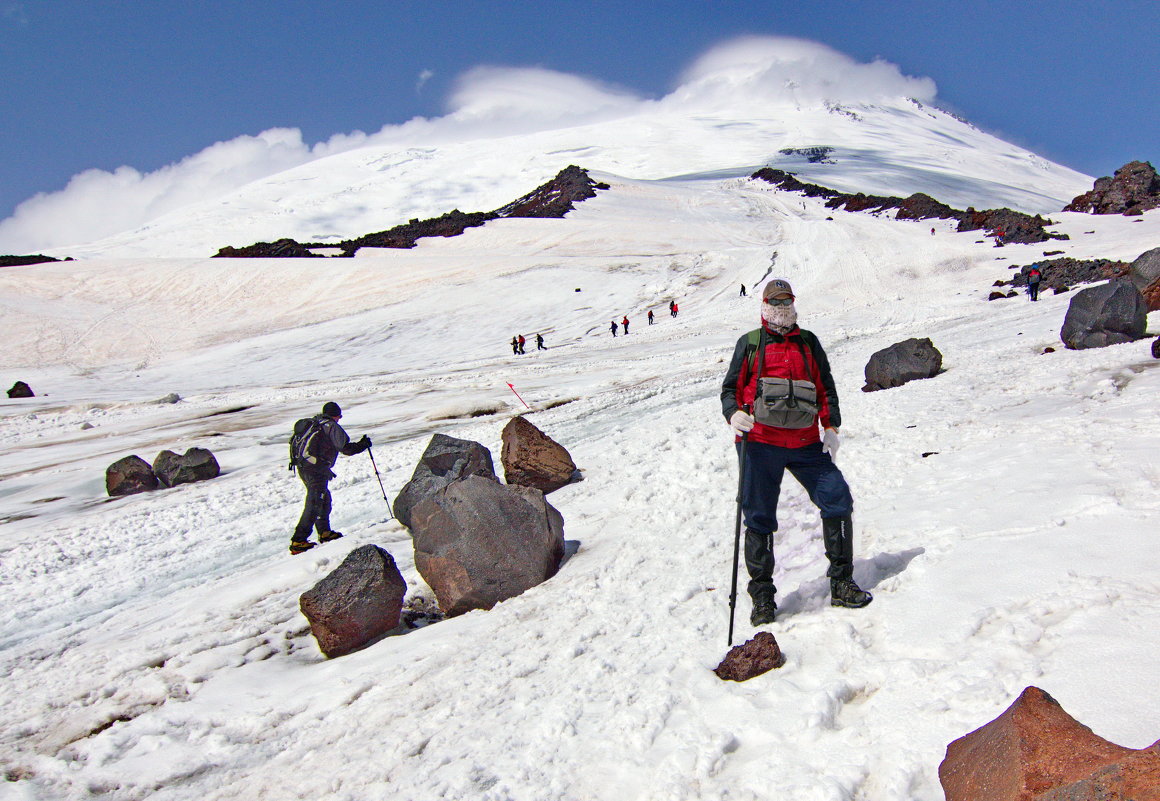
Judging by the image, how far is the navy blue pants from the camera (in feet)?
13.9

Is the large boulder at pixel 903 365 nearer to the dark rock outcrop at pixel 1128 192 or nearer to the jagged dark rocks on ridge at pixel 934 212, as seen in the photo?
the jagged dark rocks on ridge at pixel 934 212

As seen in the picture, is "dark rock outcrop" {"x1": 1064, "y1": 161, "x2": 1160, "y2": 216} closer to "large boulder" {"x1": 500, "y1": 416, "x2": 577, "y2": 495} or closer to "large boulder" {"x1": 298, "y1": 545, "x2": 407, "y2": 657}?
"large boulder" {"x1": 500, "y1": 416, "x2": 577, "y2": 495}

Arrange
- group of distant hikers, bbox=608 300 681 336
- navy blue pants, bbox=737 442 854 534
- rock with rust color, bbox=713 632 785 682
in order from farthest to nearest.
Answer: group of distant hikers, bbox=608 300 681 336
navy blue pants, bbox=737 442 854 534
rock with rust color, bbox=713 632 785 682

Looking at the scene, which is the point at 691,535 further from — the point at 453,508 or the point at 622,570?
the point at 453,508

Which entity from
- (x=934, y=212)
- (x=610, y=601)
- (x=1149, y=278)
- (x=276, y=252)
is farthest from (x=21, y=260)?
(x=934, y=212)

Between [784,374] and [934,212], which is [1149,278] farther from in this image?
[934,212]

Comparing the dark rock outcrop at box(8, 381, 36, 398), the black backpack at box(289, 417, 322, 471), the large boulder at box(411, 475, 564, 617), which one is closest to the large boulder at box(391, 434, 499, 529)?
the black backpack at box(289, 417, 322, 471)

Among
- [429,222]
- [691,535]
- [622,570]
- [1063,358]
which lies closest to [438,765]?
[622,570]

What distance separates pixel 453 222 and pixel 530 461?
60.3 meters

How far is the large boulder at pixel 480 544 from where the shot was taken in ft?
19.1

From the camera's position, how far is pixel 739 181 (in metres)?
90.8

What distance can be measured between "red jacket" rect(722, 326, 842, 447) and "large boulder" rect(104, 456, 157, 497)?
1258 centimetres

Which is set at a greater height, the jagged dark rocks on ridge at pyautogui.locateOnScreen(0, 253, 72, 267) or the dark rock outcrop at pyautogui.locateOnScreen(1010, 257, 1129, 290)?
the jagged dark rocks on ridge at pyautogui.locateOnScreen(0, 253, 72, 267)

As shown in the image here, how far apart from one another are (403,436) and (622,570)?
11226mm
